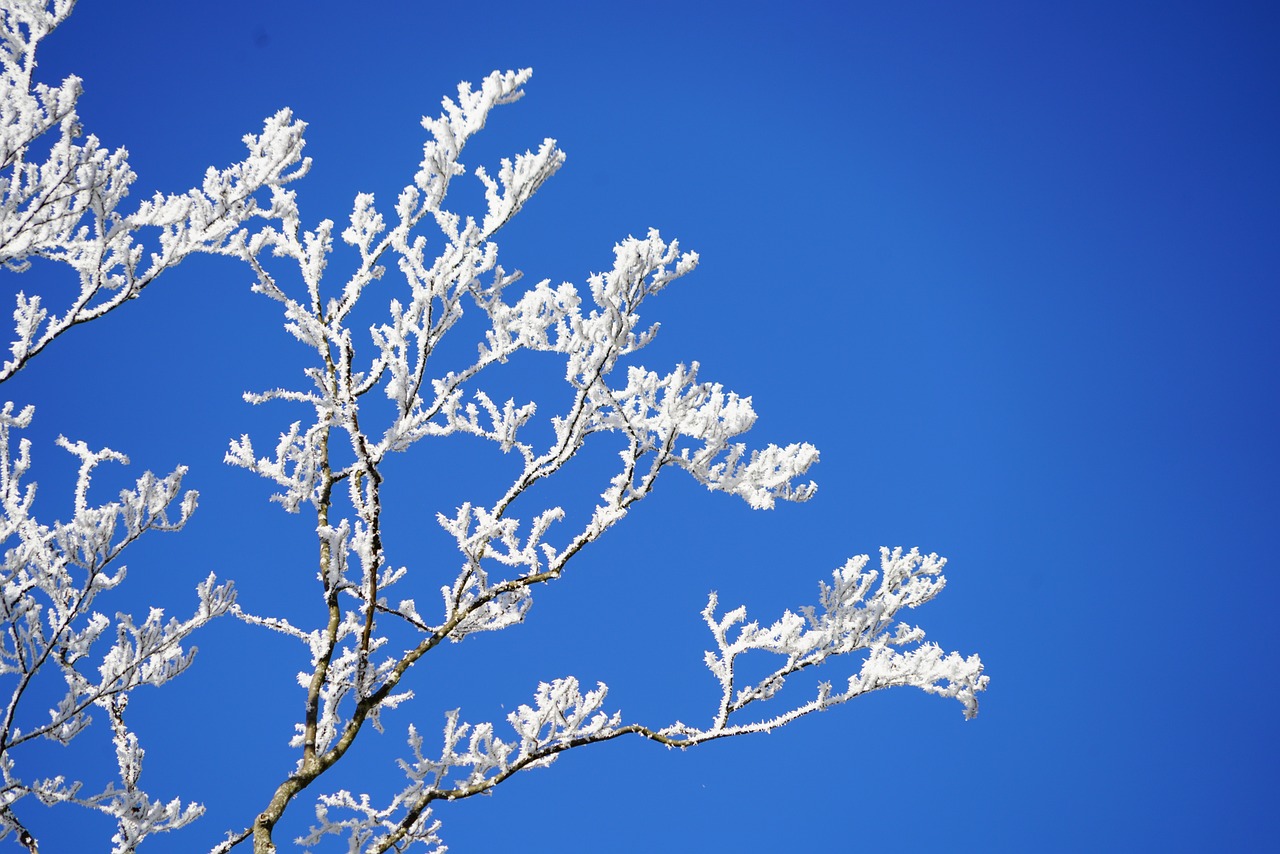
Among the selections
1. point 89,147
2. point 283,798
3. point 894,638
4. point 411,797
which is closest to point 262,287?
point 89,147

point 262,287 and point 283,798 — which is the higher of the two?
point 262,287

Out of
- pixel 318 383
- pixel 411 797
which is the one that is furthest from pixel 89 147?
pixel 411 797

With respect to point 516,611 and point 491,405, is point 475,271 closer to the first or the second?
point 491,405

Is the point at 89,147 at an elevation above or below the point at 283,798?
above

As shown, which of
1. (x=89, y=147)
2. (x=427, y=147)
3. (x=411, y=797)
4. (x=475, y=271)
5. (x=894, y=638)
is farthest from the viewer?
(x=894, y=638)

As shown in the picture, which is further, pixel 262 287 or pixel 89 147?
pixel 262 287

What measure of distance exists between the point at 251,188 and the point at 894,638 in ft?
12.5

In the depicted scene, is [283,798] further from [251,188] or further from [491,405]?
[251,188]

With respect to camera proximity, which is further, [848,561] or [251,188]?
[848,561]

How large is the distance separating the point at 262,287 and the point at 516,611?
Result: 1809 mm

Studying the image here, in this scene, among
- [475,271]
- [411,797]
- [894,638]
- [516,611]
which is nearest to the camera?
[475,271]

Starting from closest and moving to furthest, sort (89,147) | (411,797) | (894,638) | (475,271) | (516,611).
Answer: (89,147) < (475,271) < (516,611) < (411,797) < (894,638)

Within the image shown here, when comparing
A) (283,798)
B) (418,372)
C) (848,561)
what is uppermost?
(418,372)

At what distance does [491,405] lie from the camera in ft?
13.2
